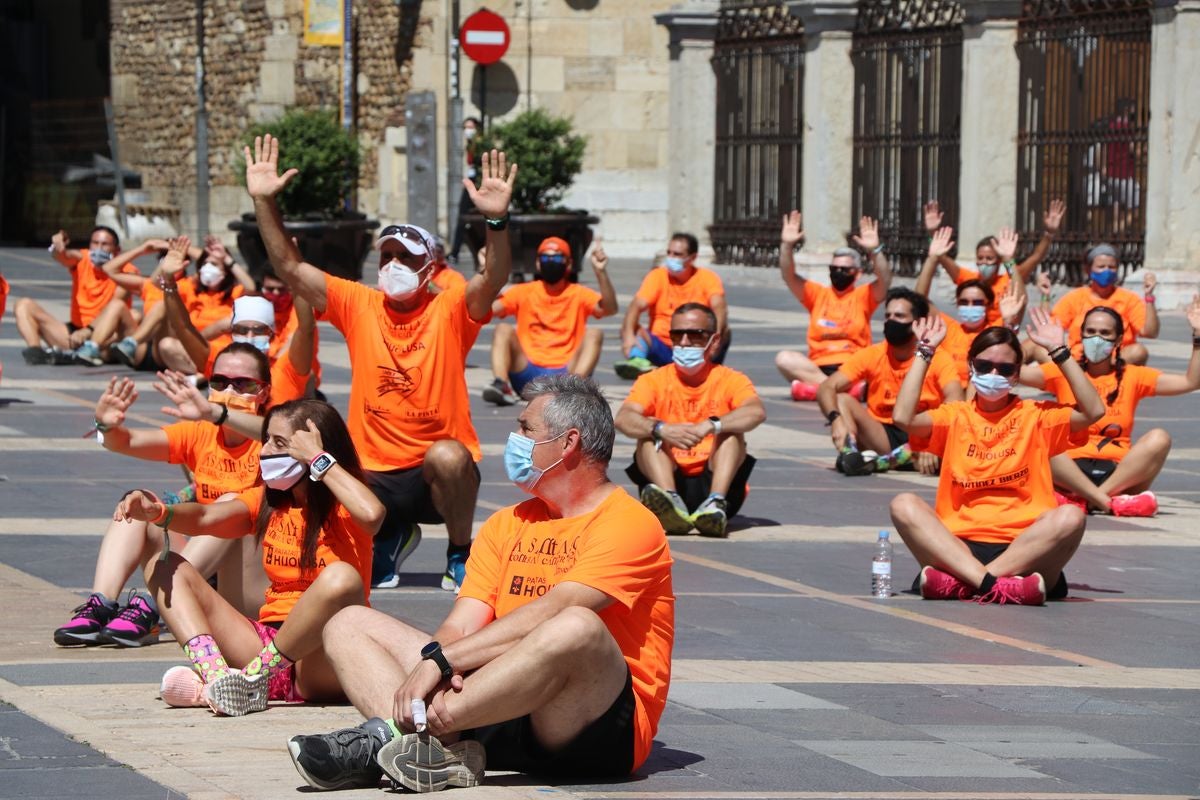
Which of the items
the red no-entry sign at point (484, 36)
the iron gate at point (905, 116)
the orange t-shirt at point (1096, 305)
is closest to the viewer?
the orange t-shirt at point (1096, 305)

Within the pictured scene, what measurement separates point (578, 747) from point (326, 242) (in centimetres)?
2385

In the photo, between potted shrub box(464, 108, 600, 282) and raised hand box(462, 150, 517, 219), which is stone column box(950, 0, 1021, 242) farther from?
raised hand box(462, 150, 517, 219)

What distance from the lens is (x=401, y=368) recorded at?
10117 mm

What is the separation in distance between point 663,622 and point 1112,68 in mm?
20665

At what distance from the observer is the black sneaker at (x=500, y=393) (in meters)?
18.3

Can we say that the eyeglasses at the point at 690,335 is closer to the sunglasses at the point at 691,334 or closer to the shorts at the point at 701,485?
the sunglasses at the point at 691,334

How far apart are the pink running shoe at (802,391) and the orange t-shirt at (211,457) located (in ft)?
31.9

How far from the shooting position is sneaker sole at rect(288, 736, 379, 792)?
6336 mm

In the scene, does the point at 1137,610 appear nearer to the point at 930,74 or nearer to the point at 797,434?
the point at 797,434

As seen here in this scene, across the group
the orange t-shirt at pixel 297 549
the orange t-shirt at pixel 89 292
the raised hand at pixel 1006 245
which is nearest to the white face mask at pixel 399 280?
the orange t-shirt at pixel 297 549

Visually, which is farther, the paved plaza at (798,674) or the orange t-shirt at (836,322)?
the orange t-shirt at (836,322)

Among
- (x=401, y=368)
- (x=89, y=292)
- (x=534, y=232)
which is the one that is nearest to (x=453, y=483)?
(x=401, y=368)

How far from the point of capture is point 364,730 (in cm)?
652

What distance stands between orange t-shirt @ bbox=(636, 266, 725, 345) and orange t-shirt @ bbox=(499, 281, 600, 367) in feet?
4.35
